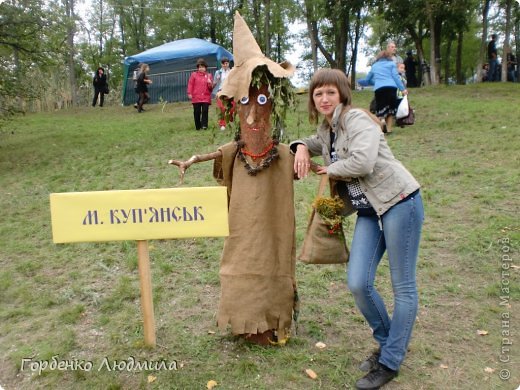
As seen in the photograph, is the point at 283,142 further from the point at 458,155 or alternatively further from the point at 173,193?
the point at 458,155

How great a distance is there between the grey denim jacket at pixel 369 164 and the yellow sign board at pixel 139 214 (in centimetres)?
74

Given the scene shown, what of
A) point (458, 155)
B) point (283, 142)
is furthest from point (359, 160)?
point (458, 155)

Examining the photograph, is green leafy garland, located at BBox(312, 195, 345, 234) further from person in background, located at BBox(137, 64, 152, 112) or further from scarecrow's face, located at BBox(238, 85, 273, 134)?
person in background, located at BBox(137, 64, 152, 112)

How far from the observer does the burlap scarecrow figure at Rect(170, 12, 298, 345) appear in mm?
3064

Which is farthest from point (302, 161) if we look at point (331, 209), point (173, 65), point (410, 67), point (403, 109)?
point (173, 65)

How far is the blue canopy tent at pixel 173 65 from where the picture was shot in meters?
19.2

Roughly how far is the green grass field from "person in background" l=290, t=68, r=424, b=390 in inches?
14.6

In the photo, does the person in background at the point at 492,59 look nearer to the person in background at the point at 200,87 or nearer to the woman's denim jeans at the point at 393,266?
the person in background at the point at 200,87

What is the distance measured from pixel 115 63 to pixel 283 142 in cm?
3933

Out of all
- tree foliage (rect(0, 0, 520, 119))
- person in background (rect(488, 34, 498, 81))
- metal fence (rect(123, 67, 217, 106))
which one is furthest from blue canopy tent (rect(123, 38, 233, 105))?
person in background (rect(488, 34, 498, 81))

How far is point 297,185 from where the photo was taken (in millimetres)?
6789

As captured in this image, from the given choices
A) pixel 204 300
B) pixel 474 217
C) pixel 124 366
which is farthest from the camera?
pixel 474 217

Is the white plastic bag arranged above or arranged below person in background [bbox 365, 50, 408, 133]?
below

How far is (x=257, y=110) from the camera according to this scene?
120 inches
